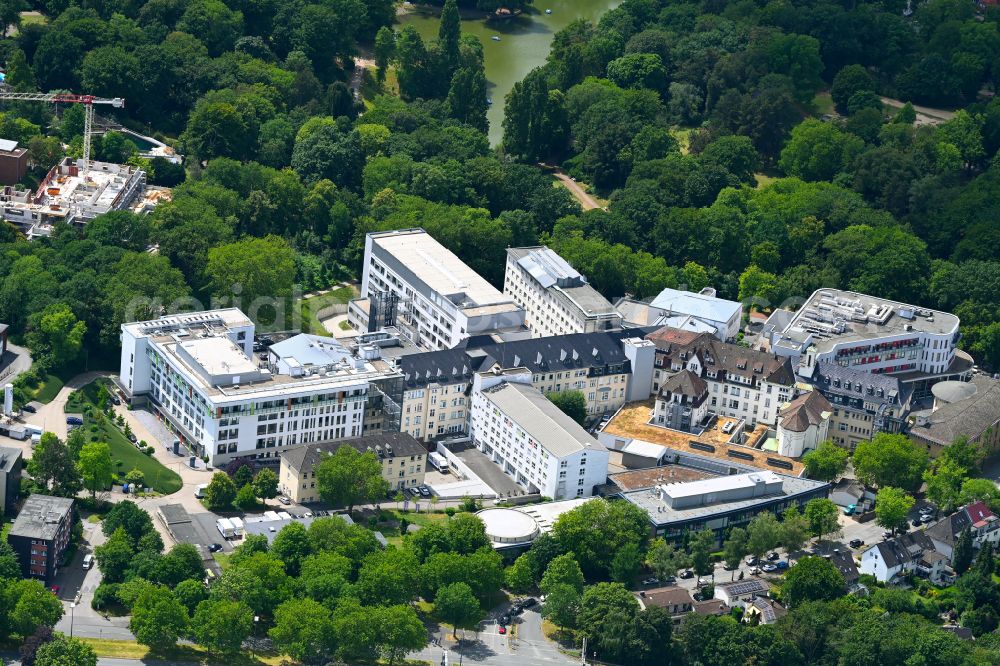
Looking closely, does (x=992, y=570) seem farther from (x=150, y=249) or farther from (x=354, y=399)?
(x=150, y=249)

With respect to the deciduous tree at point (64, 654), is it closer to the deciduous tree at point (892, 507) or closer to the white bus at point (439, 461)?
the white bus at point (439, 461)

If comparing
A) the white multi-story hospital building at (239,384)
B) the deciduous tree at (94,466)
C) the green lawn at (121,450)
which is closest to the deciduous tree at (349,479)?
the white multi-story hospital building at (239,384)

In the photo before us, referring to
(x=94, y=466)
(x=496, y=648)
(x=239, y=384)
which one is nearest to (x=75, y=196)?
(x=239, y=384)

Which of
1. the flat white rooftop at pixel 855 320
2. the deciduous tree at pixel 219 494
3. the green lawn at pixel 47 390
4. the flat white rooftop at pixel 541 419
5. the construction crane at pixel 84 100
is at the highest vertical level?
the construction crane at pixel 84 100

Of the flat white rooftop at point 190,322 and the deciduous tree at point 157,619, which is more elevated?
the flat white rooftop at point 190,322

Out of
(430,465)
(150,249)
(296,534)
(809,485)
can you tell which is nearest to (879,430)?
(809,485)

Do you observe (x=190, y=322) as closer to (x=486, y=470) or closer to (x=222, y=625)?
(x=486, y=470)

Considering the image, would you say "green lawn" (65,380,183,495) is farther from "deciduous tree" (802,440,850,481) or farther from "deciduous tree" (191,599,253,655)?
"deciduous tree" (802,440,850,481)
